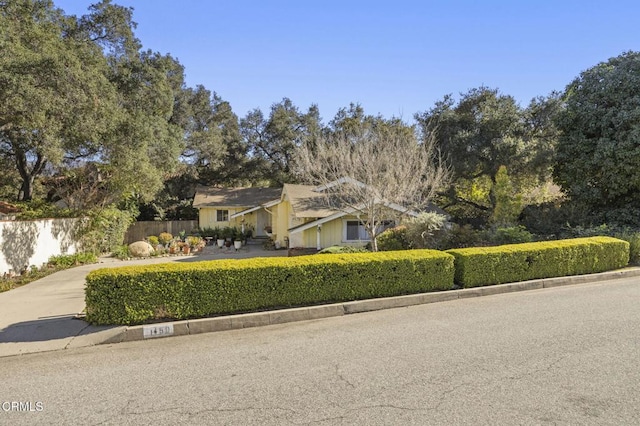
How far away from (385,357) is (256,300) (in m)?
3.00

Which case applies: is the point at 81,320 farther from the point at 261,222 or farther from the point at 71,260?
the point at 261,222

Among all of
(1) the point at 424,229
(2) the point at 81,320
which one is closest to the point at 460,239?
(1) the point at 424,229

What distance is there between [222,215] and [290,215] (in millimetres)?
10274

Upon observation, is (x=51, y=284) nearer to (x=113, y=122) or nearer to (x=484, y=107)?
(x=113, y=122)

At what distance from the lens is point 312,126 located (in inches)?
1216

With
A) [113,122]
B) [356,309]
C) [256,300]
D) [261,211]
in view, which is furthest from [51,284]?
[261,211]

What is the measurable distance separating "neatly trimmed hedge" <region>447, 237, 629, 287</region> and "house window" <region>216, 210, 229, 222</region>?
2173 cm

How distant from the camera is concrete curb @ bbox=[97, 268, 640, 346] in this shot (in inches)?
236

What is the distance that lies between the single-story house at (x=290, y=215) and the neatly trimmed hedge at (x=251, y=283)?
5.33 m

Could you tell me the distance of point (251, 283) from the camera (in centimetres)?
693

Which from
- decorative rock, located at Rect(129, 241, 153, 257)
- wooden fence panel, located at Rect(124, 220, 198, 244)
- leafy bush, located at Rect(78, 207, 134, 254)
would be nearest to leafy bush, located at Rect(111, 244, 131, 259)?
decorative rock, located at Rect(129, 241, 153, 257)

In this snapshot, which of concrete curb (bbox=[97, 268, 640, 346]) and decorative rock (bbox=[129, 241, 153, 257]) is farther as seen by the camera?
decorative rock (bbox=[129, 241, 153, 257])

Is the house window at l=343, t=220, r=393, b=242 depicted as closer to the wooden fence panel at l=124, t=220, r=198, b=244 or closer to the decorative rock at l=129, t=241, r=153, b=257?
the decorative rock at l=129, t=241, r=153, b=257

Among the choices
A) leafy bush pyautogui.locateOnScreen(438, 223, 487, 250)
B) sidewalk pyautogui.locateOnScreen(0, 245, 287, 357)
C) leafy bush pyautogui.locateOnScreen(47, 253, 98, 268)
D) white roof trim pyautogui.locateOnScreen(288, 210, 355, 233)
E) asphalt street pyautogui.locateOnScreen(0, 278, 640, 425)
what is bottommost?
asphalt street pyautogui.locateOnScreen(0, 278, 640, 425)
